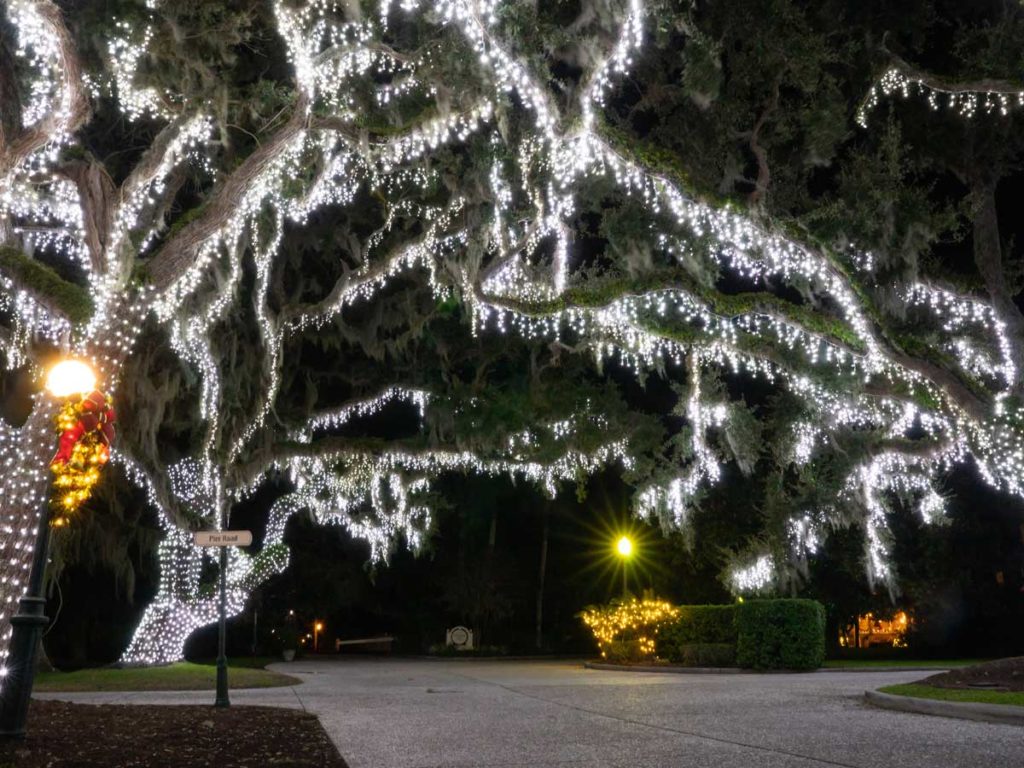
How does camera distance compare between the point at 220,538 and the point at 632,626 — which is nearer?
the point at 220,538

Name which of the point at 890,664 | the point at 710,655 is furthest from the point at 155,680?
the point at 890,664

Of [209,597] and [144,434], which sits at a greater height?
[144,434]

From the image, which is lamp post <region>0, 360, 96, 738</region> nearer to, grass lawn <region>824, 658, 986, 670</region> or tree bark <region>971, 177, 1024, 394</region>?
tree bark <region>971, 177, 1024, 394</region>

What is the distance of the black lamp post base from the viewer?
639 centimetres

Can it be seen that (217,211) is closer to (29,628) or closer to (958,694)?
(29,628)

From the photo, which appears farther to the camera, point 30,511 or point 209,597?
point 209,597

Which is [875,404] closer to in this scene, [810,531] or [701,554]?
[810,531]

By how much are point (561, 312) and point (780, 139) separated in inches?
159

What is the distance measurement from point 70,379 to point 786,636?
15445mm

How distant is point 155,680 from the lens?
15.1 m

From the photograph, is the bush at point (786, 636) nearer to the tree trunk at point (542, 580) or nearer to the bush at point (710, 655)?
the bush at point (710, 655)

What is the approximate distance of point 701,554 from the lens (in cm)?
2427

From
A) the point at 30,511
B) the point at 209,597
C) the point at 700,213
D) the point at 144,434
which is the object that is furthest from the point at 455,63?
the point at 209,597

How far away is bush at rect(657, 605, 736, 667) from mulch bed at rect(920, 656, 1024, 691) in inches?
345
